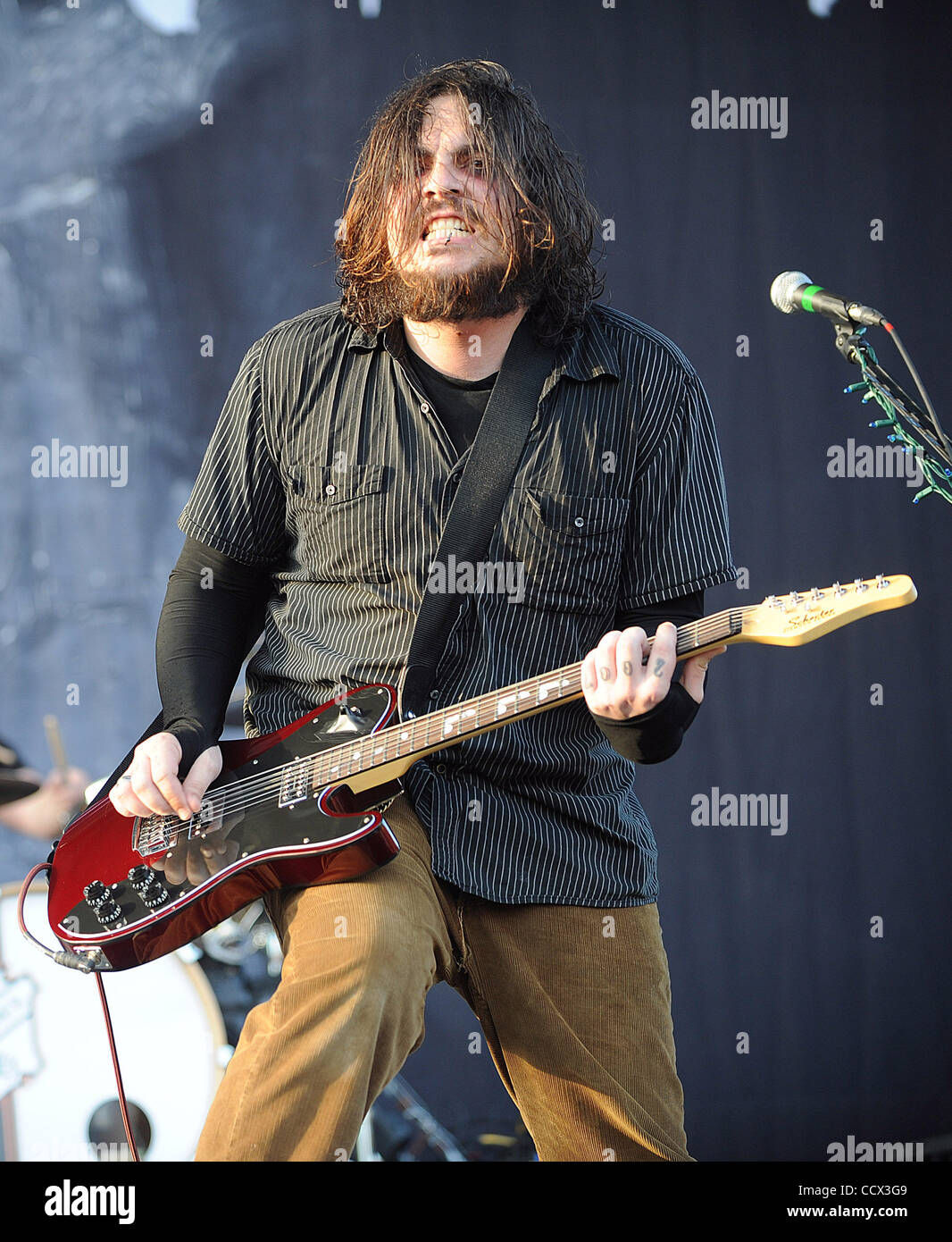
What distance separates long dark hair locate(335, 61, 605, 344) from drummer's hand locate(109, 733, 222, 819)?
953mm

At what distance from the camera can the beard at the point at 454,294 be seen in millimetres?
2412

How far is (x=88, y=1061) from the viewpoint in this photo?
141 inches

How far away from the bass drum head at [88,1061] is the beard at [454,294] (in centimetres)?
210

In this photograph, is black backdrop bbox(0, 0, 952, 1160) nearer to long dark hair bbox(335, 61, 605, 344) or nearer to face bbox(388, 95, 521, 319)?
long dark hair bbox(335, 61, 605, 344)

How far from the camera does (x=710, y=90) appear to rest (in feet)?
12.5

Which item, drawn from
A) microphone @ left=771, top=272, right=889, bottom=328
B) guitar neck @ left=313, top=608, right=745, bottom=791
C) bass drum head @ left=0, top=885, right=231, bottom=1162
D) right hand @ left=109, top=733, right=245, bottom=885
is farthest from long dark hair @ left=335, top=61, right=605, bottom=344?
bass drum head @ left=0, top=885, right=231, bottom=1162

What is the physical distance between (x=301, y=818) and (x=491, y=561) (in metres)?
0.60

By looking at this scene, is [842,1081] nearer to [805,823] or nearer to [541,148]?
[805,823]

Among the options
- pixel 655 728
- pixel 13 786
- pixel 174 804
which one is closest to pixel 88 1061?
pixel 13 786

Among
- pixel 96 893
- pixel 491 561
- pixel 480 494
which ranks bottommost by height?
pixel 96 893

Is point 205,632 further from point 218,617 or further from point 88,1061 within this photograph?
point 88,1061

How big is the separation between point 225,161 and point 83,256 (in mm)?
515
